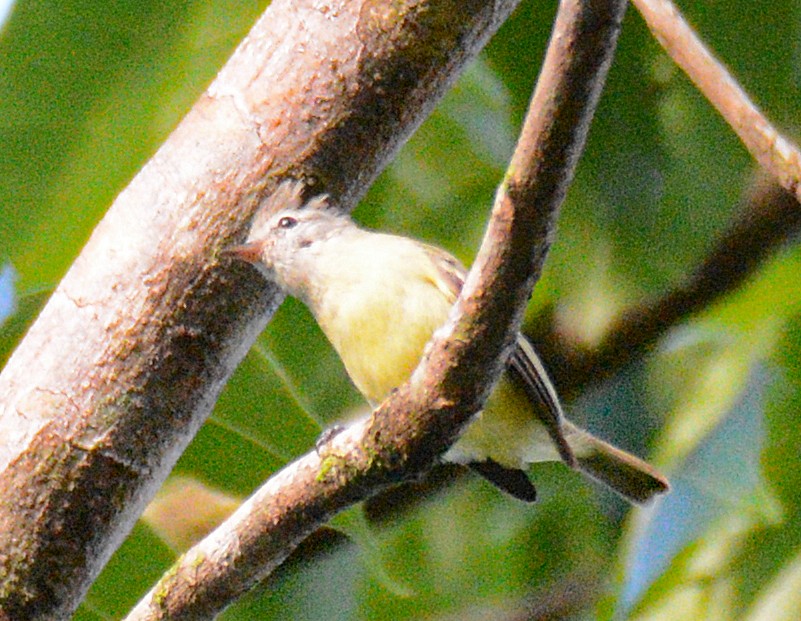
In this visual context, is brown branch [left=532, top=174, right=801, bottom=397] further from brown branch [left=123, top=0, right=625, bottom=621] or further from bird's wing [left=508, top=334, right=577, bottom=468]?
brown branch [left=123, top=0, right=625, bottom=621]

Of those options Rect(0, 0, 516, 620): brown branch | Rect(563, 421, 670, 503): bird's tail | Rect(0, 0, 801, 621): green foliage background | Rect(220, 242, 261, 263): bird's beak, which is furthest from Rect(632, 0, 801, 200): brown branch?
Rect(563, 421, 670, 503): bird's tail

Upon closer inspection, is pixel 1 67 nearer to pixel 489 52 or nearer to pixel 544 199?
pixel 489 52

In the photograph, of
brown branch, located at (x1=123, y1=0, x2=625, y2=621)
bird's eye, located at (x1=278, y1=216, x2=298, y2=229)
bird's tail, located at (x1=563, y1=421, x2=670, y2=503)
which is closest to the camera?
Answer: brown branch, located at (x1=123, y1=0, x2=625, y2=621)

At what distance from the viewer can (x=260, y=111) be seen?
154 centimetres

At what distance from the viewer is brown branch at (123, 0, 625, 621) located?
0.94m

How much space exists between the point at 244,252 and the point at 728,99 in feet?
2.09

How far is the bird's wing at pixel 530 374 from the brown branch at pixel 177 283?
359mm

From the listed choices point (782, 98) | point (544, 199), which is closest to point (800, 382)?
point (782, 98)

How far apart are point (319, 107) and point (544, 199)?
0.59 metres

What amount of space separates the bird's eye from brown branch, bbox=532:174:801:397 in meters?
0.56

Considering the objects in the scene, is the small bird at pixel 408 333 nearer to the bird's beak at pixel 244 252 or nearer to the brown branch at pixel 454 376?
the bird's beak at pixel 244 252

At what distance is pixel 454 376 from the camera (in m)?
1.15

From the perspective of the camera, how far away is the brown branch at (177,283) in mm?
1454

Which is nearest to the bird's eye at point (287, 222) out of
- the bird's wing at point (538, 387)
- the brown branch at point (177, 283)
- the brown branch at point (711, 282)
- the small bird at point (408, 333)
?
the small bird at point (408, 333)
